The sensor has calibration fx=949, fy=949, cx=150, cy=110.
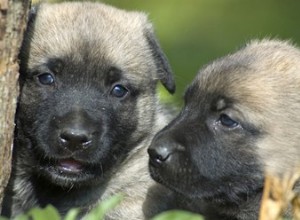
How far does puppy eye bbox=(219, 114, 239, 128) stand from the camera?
5641mm

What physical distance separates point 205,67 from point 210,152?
0.66 m

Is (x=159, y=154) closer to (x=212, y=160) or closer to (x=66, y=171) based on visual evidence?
(x=212, y=160)

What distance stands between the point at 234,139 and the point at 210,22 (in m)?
7.74

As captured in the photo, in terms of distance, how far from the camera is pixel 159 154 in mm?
5680

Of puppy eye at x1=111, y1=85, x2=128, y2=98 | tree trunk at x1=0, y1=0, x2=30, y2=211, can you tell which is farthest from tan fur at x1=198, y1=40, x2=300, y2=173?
tree trunk at x1=0, y1=0, x2=30, y2=211

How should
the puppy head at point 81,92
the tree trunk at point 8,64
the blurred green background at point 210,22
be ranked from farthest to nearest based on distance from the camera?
the blurred green background at point 210,22 < the puppy head at point 81,92 < the tree trunk at point 8,64

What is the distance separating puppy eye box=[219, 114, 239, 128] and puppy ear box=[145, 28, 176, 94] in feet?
3.13

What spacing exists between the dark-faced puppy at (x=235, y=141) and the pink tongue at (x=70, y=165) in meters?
0.52

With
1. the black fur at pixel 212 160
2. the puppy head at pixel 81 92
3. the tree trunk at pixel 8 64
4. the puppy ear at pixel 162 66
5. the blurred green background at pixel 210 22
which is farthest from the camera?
the blurred green background at pixel 210 22

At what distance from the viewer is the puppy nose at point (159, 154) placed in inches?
223

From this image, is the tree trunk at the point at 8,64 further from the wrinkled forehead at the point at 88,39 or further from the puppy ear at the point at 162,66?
the puppy ear at the point at 162,66

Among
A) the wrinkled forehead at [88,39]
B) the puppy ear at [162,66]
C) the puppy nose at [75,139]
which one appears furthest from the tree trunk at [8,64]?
the puppy ear at [162,66]

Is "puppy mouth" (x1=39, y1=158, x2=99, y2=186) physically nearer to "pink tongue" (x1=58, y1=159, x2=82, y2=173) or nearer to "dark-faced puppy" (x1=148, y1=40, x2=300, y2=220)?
"pink tongue" (x1=58, y1=159, x2=82, y2=173)

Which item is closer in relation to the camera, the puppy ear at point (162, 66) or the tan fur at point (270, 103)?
the tan fur at point (270, 103)
